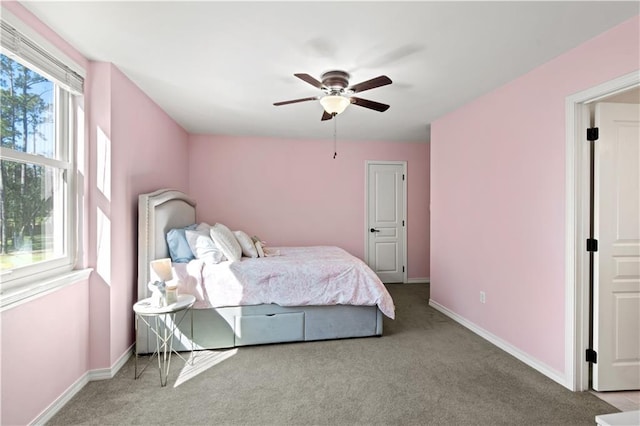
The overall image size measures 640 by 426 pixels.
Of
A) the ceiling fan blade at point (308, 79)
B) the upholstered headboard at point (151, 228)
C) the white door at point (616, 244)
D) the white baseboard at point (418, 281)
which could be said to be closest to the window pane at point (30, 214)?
the upholstered headboard at point (151, 228)

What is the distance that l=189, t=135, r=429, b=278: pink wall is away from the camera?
479 centimetres

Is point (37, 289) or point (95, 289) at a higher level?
point (37, 289)

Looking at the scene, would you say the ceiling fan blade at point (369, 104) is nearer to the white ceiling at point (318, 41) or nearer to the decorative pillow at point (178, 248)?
the white ceiling at point (318, 41)

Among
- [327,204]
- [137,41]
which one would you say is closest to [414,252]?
[327,204]

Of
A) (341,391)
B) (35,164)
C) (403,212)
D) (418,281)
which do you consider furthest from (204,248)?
(418,281)

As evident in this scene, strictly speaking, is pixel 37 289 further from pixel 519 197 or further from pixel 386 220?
pixel 386 220

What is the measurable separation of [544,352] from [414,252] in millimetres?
3008

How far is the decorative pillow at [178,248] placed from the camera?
2.94m

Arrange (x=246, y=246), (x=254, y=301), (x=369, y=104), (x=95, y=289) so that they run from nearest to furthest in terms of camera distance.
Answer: (x=95, y=289) → (x=369, y=104) → (x=254, y=301) → (x=246, y=246)

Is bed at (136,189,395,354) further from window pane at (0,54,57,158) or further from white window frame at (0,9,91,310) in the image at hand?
window pane at (0,54,57,158)

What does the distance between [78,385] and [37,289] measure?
2.94 ft

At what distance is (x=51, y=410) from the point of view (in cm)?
187

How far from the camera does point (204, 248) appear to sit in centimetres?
296

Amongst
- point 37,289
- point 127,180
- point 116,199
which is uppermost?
point 127,180
